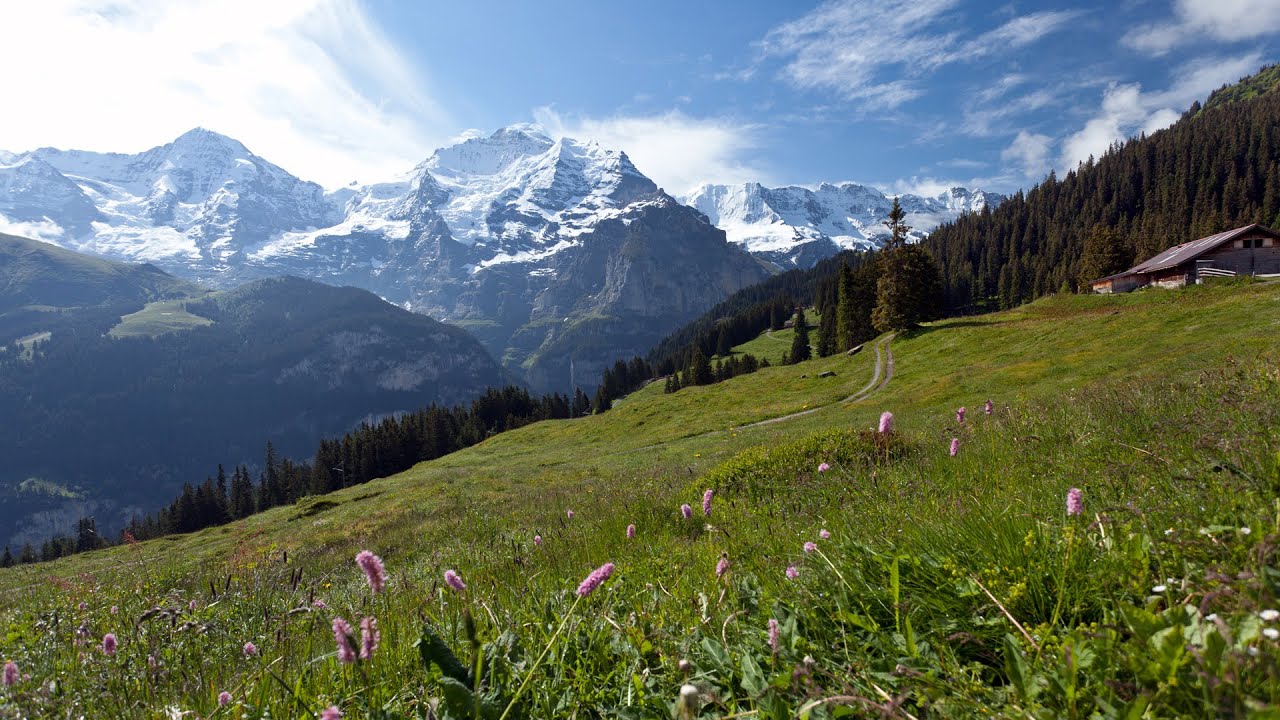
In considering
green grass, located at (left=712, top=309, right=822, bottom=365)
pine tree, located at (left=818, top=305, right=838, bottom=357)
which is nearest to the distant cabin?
pine tree, located at (left=818, top=305, right=838, bottom=357)

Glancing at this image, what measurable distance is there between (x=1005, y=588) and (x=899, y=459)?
5.96 metres

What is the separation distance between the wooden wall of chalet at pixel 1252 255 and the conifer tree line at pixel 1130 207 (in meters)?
31.1

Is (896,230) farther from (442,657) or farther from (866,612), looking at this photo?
(442,657)

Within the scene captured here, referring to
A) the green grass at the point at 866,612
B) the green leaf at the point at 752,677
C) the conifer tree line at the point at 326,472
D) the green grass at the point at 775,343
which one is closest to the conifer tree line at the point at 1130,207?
the green grass at the point at 775,343

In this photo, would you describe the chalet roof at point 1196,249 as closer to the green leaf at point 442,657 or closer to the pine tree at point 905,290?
the pine tree at point 905,290

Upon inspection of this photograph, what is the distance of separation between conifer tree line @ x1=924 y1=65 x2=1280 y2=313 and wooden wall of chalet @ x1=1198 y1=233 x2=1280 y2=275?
3114 cm

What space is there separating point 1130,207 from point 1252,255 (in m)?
133

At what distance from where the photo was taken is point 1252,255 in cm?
6312

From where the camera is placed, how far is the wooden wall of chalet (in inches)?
2480

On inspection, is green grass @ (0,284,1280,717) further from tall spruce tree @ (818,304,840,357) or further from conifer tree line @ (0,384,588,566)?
conifer tree line @ (0,384,588,566)

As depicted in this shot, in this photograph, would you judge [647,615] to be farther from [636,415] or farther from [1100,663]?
[636,415]

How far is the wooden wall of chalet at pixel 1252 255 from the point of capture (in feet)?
207

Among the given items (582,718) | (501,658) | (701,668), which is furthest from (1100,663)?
(501,658)

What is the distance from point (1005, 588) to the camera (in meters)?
2.49
